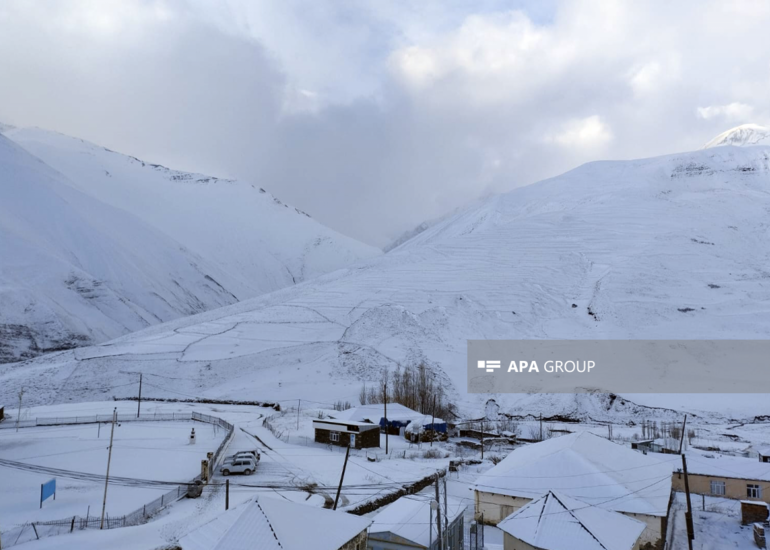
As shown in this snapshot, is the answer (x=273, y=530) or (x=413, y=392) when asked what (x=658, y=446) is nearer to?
(x=413, y=392)

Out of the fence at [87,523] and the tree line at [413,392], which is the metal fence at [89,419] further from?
the fence at [87,523]

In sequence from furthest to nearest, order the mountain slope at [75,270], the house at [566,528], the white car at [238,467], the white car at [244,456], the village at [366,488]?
the mountain slope at [75,270]
the white car at [244,456]
the white car at [238,467]
the village at [366,488]
the house at [566,528]

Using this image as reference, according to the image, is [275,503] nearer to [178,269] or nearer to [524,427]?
[524,427]

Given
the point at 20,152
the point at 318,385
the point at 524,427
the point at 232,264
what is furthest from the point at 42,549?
the point at 232,264

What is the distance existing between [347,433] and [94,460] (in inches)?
538

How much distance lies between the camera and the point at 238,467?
85.3ft

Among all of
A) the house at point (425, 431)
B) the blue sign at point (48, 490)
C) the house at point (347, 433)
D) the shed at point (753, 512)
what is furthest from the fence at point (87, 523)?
the shed at point (753, 512)

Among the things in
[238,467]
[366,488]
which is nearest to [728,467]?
[366,488]

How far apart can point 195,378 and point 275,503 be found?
48.8 m

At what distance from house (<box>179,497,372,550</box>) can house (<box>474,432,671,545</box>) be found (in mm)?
9556

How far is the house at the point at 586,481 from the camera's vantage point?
1972 centimetres

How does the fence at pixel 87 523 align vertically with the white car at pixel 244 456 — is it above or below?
below

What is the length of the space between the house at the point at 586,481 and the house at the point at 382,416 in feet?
51.4

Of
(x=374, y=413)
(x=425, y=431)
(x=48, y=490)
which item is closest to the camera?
(x=48, y=490)
